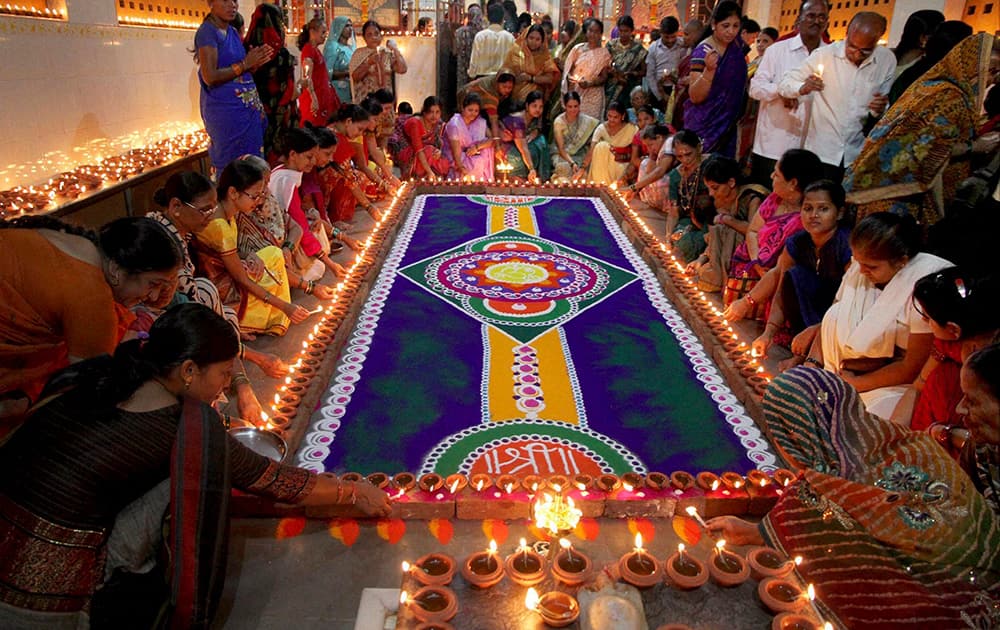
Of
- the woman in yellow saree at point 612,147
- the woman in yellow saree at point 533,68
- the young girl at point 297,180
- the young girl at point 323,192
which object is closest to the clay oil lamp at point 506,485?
the young girl at point 297,180

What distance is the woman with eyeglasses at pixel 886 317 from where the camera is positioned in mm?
2752

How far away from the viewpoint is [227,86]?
5.06 metres

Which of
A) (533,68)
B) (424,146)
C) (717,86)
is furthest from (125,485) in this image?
(533,68)

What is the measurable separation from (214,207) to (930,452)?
3048 millimetres

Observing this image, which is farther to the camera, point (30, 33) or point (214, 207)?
point (30, 33)

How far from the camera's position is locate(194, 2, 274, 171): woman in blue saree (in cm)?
486

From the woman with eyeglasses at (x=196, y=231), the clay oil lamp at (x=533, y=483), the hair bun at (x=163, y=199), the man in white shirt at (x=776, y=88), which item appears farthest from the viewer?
the man in white shirt at (x=776, y=88)

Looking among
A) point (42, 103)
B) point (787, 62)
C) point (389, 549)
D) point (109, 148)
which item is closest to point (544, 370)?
point (389, 549)

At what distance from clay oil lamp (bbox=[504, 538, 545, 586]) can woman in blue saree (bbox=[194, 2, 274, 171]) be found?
4311 millimetres

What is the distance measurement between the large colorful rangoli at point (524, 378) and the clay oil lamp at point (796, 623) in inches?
38.1

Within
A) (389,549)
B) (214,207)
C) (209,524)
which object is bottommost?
(389,549)

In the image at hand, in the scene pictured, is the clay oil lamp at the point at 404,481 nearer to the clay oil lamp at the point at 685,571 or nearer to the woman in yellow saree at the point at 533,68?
the clay oil lamp at the point at 685,571

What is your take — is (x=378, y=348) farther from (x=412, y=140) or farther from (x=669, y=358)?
(x=412, y=140)

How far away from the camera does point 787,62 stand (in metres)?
5.18
